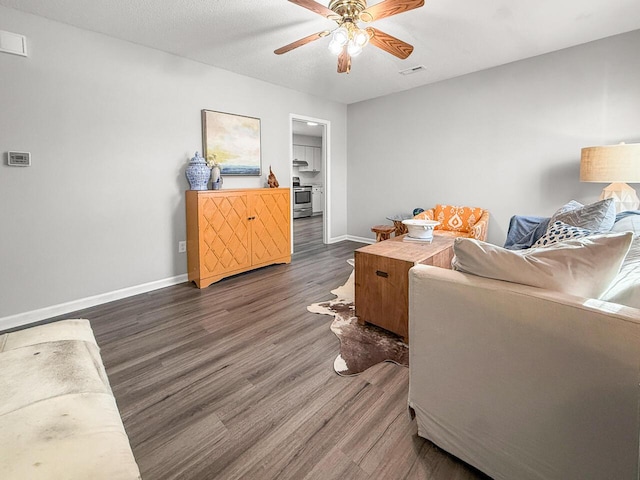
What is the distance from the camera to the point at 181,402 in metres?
1.65

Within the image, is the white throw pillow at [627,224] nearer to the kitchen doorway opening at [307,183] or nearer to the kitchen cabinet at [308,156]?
the kitchen doorway opening at [307,183]

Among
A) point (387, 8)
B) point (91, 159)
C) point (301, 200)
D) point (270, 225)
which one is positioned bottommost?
point (270, 225)

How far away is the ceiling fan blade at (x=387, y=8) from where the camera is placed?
1859 mm

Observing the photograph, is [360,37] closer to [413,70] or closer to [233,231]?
[413,70]

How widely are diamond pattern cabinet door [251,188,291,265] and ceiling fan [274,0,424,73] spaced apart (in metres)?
1.95

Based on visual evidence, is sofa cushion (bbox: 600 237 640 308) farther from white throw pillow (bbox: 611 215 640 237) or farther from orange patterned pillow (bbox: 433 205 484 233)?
orange patterned pillow (bbox: 433 205 484 233)

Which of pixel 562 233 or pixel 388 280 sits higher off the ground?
pixel 562 233

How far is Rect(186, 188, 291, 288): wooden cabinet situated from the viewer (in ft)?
11.0

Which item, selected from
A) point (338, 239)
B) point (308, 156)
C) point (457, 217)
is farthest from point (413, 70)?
point (308, 156)

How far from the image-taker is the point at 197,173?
3.40m

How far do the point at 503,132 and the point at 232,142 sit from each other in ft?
11.4

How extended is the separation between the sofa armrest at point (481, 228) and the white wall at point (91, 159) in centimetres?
337

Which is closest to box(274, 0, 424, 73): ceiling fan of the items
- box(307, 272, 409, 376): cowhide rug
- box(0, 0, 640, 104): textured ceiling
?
box(0, 0, 640, 104): textured ceiling

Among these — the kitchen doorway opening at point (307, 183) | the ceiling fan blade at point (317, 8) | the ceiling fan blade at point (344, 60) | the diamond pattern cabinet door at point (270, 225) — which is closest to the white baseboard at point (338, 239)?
the kitchen doorway opening at point (307, 183)
